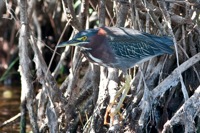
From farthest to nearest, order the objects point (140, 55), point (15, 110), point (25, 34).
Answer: point (15, 110)
point (25, 34)
point (140, 55)

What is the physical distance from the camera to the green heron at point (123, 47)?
464 cm

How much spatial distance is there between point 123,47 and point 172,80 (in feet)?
1.67

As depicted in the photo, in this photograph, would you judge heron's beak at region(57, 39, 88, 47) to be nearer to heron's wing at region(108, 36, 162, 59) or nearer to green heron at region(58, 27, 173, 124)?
green heron at region(58, 27, 173, 124)

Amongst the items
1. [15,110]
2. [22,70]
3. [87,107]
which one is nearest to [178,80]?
[87,107]

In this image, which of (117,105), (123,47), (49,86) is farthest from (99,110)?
(123,47)

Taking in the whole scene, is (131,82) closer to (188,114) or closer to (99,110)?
(99,110)

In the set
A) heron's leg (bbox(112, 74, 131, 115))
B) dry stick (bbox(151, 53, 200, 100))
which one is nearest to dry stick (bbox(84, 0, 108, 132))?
heron's leg (bbox(112, 74, 131, 115))

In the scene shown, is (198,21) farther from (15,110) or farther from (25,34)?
(15,110)

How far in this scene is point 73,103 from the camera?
543 centimetres

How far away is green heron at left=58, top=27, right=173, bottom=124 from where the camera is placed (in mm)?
4645

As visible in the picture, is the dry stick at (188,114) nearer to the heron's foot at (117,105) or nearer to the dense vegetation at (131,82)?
the dense vegetation at (131,82)

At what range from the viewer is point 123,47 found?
4.73 metres

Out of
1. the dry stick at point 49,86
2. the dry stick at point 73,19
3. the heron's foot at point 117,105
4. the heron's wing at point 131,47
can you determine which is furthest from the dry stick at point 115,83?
the dry stick at point 49,86

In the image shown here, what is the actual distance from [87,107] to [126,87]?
2.38 ft
